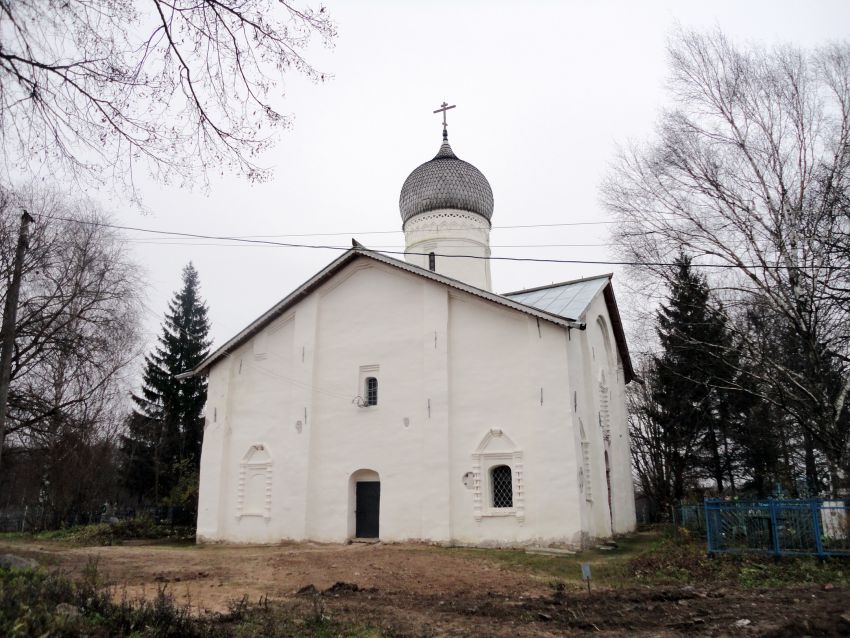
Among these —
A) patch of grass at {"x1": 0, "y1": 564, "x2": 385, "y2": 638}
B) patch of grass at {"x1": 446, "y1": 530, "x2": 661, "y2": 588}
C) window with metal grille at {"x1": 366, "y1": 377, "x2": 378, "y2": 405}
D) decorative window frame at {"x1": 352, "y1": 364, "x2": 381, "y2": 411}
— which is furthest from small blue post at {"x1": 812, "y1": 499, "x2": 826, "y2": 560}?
window with metal grille at {"x1": 366, "y1": 377, "x2": 378, "y2": 405}

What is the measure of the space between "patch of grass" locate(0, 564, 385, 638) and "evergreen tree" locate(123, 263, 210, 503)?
70.9ft

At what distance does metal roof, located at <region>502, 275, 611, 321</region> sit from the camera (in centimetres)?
1775

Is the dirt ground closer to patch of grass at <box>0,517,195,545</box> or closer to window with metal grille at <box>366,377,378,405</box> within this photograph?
patch of grass at <box>0,517,195,545</box>

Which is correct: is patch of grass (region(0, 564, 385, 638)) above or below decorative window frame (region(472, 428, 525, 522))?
below

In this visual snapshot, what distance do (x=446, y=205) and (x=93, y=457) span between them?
17.4 m

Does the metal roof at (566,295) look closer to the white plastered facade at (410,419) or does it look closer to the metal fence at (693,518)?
the white plastered facade at (410,419)

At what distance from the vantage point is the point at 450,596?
942cm

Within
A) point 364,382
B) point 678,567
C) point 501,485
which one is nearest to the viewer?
point 678,567

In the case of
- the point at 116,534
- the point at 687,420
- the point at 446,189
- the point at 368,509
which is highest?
the point at 446,189

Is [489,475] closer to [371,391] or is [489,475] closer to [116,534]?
[371,391]

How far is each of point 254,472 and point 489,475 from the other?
23.5 ft

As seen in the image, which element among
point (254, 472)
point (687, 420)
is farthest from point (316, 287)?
point (687, 420)

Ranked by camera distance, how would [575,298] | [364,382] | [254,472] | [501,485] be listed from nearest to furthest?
[501,485], [364,382], [254,472], [575,298]

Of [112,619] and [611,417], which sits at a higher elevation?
[611,417]
